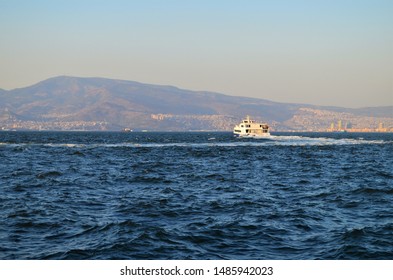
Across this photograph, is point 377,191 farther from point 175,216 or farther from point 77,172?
point 77,172

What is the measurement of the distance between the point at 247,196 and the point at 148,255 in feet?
49.1

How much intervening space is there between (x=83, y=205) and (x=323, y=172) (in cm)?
2907

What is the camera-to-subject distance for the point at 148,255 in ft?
61.7

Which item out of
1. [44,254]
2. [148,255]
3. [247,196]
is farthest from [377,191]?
[44,254]

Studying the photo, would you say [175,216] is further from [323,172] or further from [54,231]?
[323,172]

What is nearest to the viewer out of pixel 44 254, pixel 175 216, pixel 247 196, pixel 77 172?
pixel 44 254

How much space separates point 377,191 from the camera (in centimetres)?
3581

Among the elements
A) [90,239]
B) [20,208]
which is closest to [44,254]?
[90,239]

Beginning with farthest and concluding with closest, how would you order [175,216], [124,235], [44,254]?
[175,216] → [124,235] → [44,254]

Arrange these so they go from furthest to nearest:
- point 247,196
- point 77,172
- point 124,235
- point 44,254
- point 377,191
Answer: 1. point 77,172
2. point 377,191
3. point 247,196
4. point 124,235
5. point 44,254

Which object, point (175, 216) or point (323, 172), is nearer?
point (175, 216)
